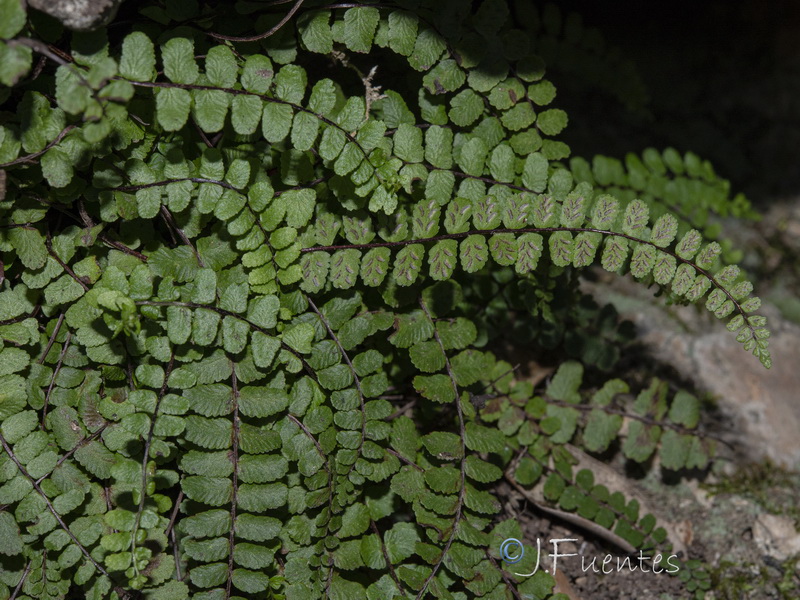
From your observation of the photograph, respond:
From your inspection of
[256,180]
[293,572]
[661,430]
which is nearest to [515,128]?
[256,180]

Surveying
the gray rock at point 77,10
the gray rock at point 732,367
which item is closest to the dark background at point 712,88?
the gray rock at point 732,367

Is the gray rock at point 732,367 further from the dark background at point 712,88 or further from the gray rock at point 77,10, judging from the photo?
the gray rock at point 77,10

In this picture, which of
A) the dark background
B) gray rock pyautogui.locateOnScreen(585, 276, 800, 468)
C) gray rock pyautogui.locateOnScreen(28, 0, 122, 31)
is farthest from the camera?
the dark background

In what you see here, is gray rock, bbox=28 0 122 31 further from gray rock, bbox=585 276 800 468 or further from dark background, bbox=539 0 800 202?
dark background, bbox=539 0 800 202

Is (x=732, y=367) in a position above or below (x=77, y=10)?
below

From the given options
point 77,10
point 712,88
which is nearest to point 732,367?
point 712,88

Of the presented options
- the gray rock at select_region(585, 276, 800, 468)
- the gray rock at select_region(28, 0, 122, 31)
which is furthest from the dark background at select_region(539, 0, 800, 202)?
the gray rock at select_region(28, 0, 122, 31)

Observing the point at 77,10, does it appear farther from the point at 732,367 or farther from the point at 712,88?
the point at 712,88

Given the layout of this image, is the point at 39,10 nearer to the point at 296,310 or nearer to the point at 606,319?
the point at 296,310
